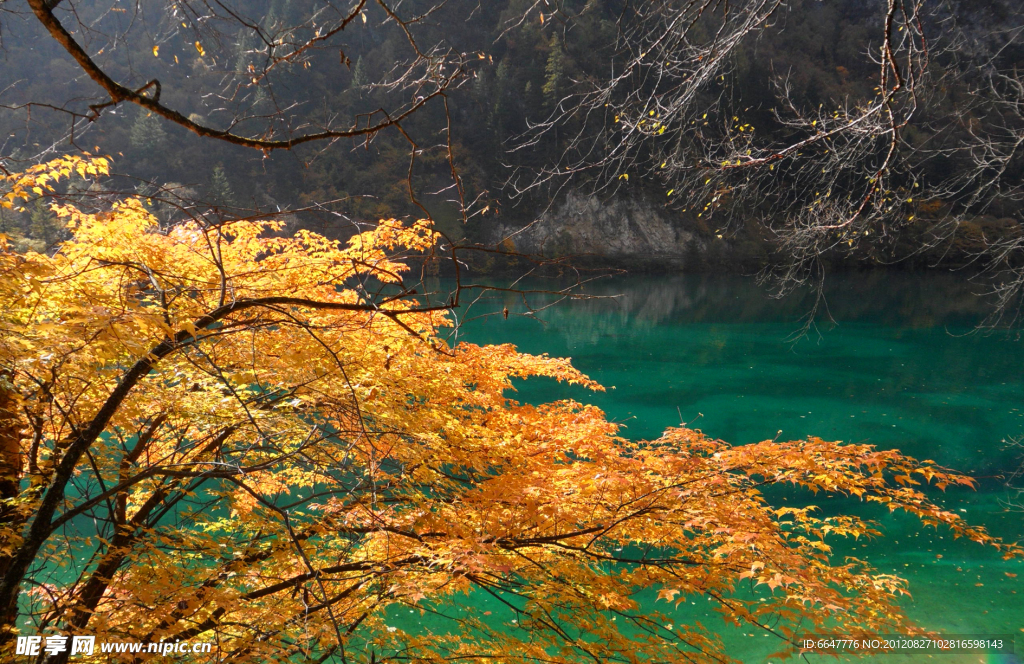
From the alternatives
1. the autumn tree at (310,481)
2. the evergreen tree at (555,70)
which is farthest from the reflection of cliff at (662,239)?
the autumn tree at (310,481)

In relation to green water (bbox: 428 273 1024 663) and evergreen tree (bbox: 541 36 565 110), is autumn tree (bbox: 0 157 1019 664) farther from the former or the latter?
evergreen tree (bbox: 541 36 565 110)

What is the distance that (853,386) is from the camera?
13.8m

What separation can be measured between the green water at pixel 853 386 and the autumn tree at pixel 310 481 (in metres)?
1.17

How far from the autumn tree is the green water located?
46.0 inches

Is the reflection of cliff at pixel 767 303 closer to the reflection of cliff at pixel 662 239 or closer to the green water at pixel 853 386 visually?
the green water at pixel 853 386

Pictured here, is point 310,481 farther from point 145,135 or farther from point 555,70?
point 145,135

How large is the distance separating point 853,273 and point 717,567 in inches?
1423

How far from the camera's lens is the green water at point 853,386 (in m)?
6.42

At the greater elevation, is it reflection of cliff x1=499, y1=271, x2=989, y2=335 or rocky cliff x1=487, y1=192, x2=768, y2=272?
rocky cliff x1=487, y1=192, x2=768, y2=272

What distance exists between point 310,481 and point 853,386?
1359 cm

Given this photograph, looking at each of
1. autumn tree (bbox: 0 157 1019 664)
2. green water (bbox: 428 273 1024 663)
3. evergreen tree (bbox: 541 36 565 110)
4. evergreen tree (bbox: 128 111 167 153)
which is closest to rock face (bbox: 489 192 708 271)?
evergreen tree (bbox: 541 36 565 110)

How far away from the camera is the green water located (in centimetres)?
642

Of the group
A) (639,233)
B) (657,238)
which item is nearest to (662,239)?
(657,238)

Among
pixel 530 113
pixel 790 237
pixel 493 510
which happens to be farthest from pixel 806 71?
pixel 493 510
